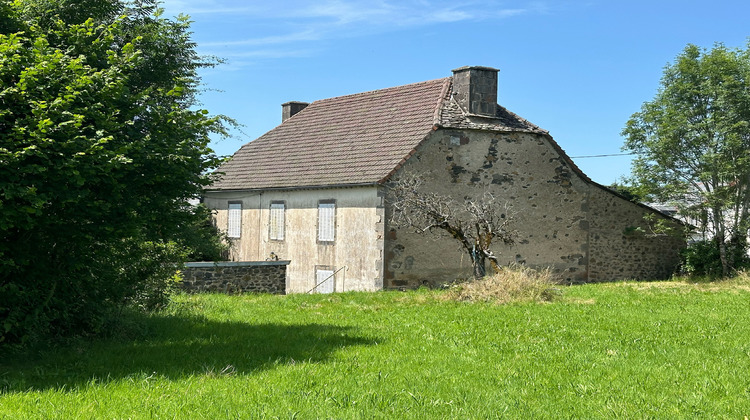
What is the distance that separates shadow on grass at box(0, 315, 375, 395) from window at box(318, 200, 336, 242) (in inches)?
398

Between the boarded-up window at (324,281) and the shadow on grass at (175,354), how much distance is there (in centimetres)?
1010

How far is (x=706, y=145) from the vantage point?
2364 cm

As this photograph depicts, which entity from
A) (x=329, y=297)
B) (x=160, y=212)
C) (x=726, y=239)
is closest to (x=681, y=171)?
(x=726, y=239)

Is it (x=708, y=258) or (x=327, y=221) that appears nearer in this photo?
(x=327, y=221)

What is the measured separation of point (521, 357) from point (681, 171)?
56.2ft

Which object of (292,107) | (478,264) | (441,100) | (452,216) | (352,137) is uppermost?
(292,107)

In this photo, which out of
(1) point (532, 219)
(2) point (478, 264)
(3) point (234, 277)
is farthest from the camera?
(1) point (532, 219)

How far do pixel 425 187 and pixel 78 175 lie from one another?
13470mm

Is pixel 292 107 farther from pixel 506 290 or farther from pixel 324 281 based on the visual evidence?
pixel 506 290

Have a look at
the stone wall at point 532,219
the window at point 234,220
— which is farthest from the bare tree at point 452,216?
the window at point 234,220

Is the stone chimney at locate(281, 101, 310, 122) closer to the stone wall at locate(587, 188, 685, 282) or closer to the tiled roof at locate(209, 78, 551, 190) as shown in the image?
the tiled roof at locate(209, 78, 551, 190)

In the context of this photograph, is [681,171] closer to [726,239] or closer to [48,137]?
[726,239]

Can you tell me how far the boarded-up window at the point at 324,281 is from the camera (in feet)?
73.0

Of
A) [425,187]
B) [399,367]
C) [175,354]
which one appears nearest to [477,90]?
A: [425,187]
